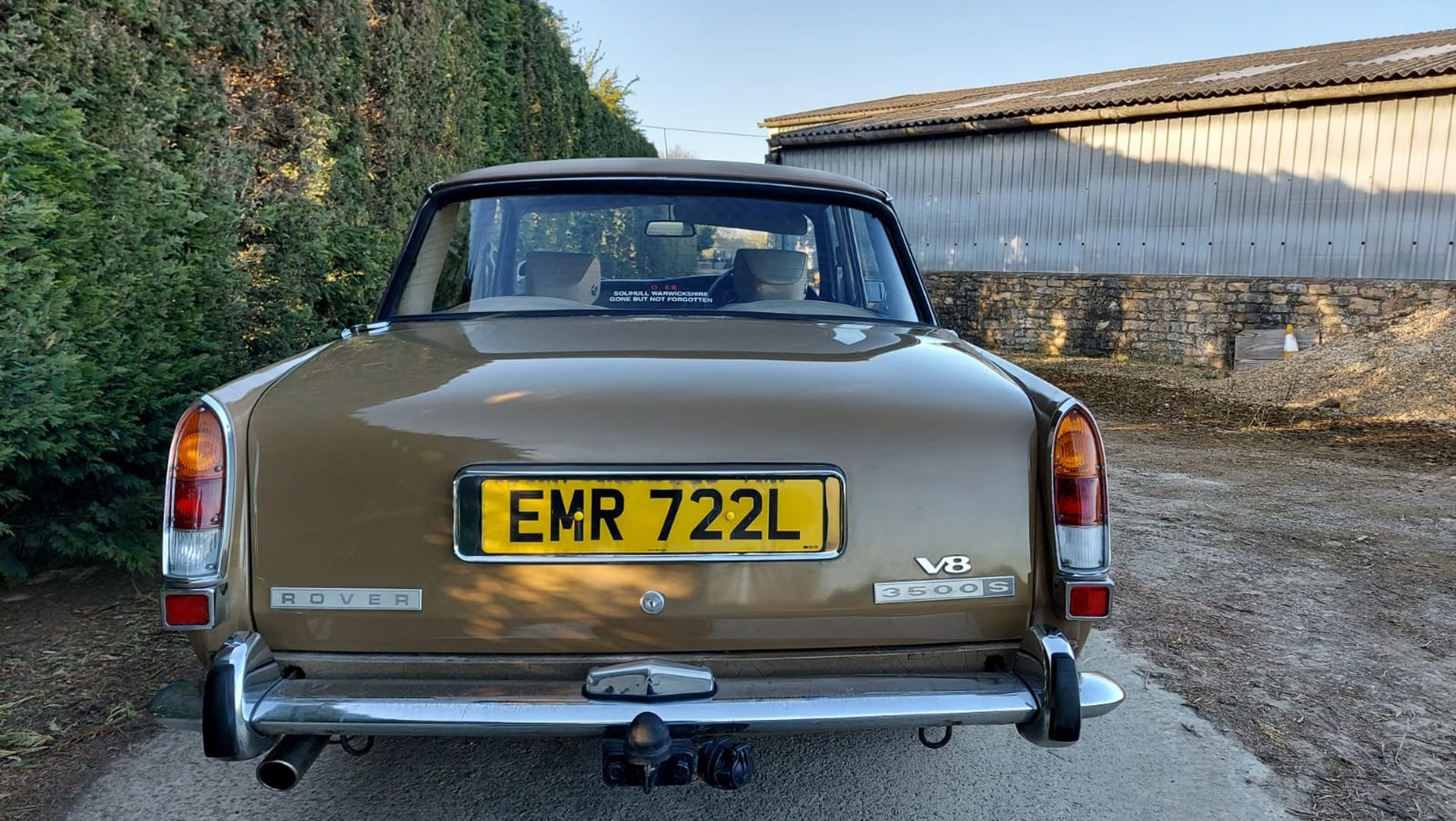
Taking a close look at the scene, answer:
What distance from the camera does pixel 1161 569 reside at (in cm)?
462

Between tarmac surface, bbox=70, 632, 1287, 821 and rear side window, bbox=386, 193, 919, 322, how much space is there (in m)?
1.30

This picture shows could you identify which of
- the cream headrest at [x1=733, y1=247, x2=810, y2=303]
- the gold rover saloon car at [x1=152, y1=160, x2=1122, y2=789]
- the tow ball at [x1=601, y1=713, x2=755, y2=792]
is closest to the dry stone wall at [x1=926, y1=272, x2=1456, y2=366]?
the cream headrest at [x1=733, y1=247, x2=810, y2=303]

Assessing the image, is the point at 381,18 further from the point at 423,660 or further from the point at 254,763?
the point at 423,660

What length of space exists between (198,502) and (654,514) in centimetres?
93

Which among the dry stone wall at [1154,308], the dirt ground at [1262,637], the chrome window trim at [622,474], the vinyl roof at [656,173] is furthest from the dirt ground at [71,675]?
the dry stone wall at [1154,308]

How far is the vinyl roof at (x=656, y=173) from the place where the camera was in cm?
310

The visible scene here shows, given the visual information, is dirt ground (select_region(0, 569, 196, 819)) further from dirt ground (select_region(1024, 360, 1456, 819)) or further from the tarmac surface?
dirt ground (select_region(1024, 360, 1456, 819))

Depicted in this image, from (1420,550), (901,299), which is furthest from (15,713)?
(1420,550)

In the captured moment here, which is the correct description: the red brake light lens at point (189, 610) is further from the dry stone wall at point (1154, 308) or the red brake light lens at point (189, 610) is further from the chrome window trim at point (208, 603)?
the dry stone wall at point (1154, 308)

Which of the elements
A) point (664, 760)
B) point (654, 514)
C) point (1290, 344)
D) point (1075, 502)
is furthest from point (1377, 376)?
point (664, 760)

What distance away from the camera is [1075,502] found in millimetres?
2084

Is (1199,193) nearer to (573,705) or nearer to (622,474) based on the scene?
(622,474)

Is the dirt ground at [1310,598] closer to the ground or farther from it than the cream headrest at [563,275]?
closer to the ground

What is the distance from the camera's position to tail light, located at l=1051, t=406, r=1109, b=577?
2076 mm
